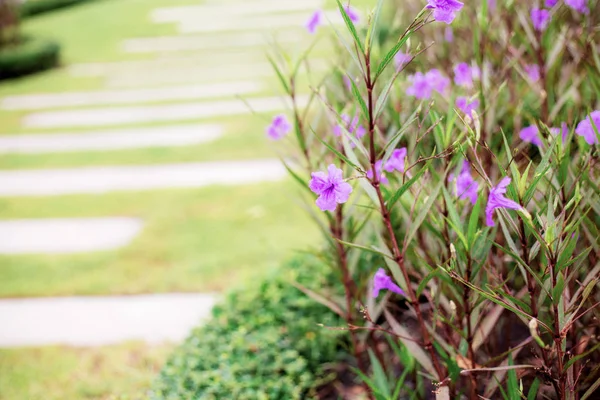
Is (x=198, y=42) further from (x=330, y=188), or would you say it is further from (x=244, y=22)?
(x=330, y=188)

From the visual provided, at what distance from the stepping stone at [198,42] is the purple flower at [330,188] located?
8498 millimetres

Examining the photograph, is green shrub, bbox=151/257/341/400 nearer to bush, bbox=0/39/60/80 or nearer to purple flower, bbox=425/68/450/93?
purple flower, bbox=425/68/450/93

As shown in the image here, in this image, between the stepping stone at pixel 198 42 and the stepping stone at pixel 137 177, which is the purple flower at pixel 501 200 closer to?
the stepping stone at pixel 137 177

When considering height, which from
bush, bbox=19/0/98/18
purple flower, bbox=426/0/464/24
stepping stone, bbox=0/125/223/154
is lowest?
purple flower, bbox=426/0/464/24

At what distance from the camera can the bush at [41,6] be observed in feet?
48.4

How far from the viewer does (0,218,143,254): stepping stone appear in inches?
161

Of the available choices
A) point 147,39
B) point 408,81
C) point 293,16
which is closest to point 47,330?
point 408,81

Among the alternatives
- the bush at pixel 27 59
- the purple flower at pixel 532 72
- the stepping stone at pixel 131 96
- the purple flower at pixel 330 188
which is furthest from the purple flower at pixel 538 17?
the bush at pixel 27 59

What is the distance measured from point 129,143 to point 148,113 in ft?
3.34

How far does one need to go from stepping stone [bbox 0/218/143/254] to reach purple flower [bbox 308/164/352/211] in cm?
304

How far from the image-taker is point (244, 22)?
38.7 feet

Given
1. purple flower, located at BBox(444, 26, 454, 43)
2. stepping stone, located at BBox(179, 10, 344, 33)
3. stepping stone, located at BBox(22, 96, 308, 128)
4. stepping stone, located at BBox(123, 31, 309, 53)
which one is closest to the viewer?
purple flower, located at BBox(444, 26, 454, 43)

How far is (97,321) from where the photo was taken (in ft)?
10.5

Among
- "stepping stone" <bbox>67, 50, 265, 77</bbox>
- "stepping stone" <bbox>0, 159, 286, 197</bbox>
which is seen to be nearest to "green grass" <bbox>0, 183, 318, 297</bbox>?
"stepping stone" <bbox>0, 159, 286, 197</bbox>
